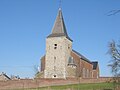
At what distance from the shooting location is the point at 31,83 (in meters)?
45.5

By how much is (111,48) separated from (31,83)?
528 inches

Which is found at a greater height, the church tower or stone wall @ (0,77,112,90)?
the church tower

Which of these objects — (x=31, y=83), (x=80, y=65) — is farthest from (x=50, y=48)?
(x=31, y=83)

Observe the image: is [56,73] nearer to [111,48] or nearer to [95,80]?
[95,80]

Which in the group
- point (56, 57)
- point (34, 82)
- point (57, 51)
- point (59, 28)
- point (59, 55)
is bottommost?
point (34, 82)

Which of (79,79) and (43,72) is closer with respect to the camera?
(79,79)

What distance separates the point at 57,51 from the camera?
62.7 m

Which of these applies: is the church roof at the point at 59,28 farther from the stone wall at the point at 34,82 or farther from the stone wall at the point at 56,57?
the stone wall at the point at 34,82

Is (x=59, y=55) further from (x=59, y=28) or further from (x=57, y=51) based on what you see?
(x=59, y=28)

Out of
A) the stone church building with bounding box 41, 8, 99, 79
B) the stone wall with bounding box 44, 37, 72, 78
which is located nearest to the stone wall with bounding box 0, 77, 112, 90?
the stone church building with bounding box 41, 8, 99, 79


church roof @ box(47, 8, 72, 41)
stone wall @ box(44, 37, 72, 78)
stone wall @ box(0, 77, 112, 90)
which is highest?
church roof @ box(47, 8, 72, 41)

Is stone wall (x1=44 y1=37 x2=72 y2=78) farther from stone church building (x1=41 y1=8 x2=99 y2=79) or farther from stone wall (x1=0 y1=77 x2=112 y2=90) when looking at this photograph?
stone wall (x1=0 y1=77 x2=112 y2=90)

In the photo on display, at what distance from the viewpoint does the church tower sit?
6198 cm

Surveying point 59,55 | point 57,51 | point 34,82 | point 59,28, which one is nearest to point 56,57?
point 59,55
